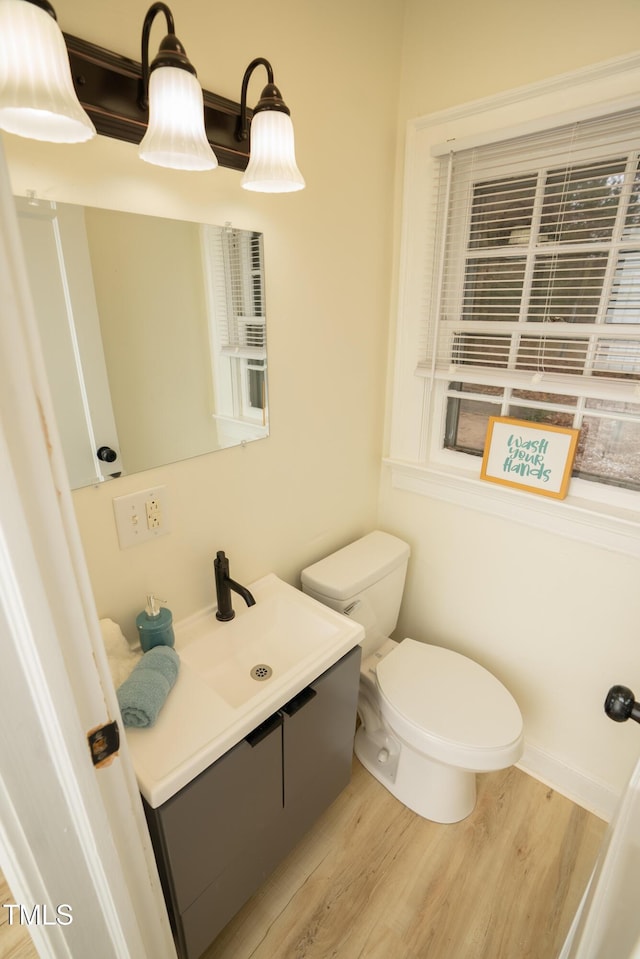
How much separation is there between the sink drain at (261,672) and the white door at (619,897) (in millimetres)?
780

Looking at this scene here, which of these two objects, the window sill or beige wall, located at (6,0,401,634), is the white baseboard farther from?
beige wall, located at (6,0,401,634)

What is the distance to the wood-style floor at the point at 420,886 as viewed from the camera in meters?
1.26

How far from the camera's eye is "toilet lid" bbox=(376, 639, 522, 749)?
4.50ft

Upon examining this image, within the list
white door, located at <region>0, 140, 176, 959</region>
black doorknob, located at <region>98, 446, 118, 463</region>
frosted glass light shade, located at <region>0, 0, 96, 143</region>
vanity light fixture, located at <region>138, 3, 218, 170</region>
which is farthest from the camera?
black doorknob, located at <region>98, 446, 118, 463</region>

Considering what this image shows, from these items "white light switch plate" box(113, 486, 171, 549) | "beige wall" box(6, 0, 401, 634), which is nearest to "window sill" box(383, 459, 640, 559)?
"beige wall" box(6, 0, 401, 634)

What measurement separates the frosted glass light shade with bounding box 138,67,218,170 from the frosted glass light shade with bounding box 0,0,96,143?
0.15m

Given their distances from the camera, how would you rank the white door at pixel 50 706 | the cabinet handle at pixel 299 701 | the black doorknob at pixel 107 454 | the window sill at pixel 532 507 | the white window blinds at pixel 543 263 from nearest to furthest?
the white door at pixel 50 706 → the black doorknob at pixel 107 454 → the cabinet handle at pixel 299 701 → the white window blinds at pixel 543 263 → the window sill at pixel 532 507

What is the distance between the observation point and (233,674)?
1.24m

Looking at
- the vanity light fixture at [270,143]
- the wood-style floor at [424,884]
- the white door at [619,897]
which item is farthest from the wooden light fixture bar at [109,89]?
the wood-style floor at [424,884]

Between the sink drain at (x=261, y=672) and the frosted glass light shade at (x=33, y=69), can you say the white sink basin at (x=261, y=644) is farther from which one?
the frosted glass light shade at (x=33, y=69)

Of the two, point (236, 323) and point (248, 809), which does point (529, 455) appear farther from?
point (248, 809)

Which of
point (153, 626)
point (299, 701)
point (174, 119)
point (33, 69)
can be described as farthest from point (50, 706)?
point (174, 119)

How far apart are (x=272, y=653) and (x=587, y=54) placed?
1.77 meters

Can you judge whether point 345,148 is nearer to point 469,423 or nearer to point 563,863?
point 469,423
